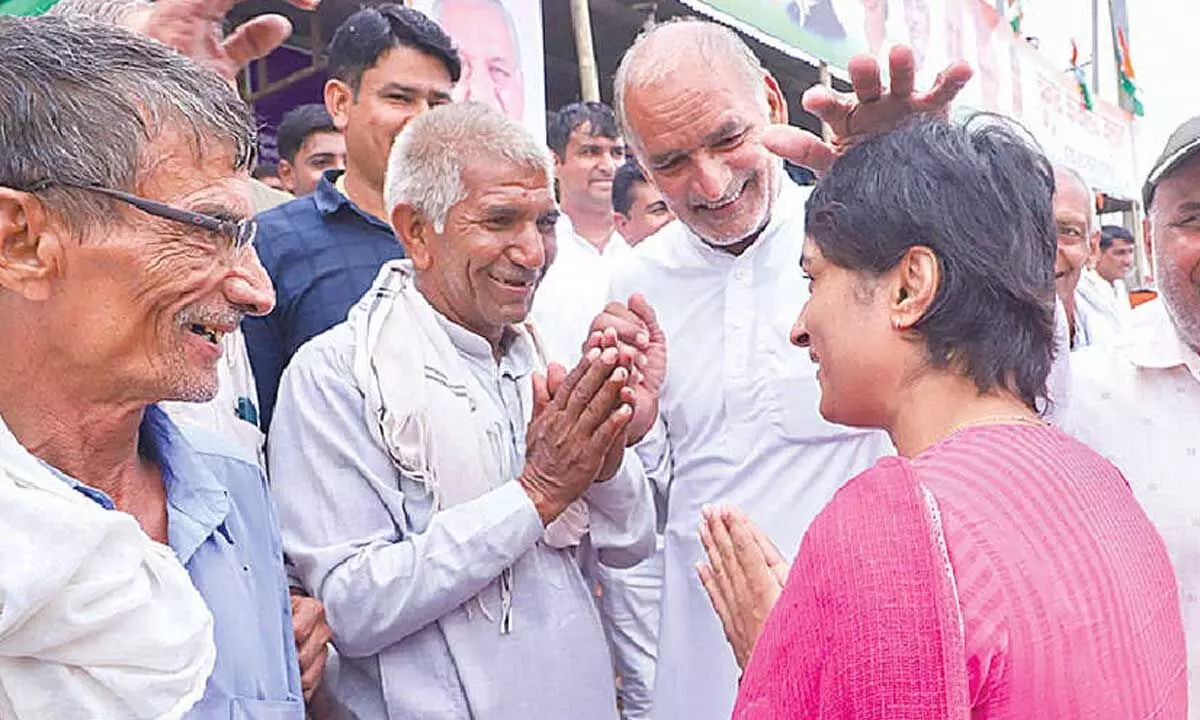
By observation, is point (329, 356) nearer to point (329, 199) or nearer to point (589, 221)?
point (329, 199)

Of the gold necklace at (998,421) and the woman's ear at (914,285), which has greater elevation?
the woman's ear at (914,285)

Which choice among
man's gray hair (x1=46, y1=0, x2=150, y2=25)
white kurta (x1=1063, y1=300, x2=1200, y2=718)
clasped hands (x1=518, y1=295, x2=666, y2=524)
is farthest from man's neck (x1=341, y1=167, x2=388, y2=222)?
white kurta (x1=1063, y1=300, x2=1200, y2=718)

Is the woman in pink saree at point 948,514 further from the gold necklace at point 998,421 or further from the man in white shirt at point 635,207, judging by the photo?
the man in white shirt at point 635,207

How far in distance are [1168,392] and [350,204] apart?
A: 6.28 feet

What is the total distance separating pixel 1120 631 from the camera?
4.00 feet

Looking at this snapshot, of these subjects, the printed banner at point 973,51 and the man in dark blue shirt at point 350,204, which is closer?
the man in dark blue shirt at point 350,204

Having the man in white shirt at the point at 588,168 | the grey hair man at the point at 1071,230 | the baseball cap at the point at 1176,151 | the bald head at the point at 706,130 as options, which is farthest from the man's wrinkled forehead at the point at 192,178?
the man in white shirt at the point at 588,168

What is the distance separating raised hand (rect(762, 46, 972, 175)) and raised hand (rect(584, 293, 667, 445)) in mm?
474

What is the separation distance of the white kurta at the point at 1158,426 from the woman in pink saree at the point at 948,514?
0.85 m

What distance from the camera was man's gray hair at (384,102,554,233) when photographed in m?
2.34

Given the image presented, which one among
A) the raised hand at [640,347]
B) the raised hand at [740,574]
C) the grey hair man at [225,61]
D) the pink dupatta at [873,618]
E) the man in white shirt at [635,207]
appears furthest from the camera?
the man in white shirt at [635,207]

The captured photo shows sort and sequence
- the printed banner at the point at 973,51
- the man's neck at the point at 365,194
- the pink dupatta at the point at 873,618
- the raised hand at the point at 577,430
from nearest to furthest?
the pink dupatta at the point at 873,618, the raised hand at the point at 577,430, the man's neck at the point at 365,194, the printed banner at the point at 973,51

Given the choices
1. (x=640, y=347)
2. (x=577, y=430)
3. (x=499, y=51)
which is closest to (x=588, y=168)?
(x=499, y=51)

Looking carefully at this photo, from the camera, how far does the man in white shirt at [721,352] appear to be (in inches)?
103
